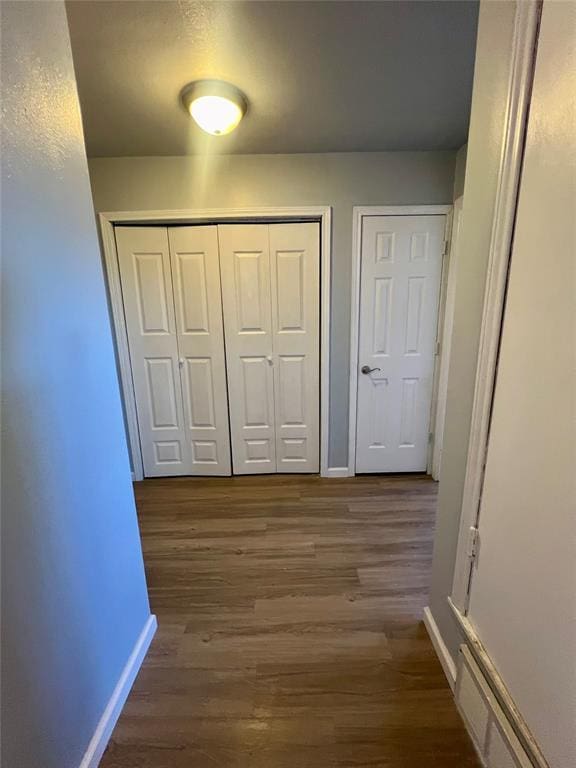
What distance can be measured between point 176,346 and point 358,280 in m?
1.43

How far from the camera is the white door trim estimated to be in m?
0.87

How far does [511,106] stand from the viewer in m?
0.91

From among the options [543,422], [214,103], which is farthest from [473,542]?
[214,103]

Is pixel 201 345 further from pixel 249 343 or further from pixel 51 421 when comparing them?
pixel 51 421

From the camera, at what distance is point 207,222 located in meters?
2.57

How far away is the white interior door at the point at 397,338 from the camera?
8.36ft

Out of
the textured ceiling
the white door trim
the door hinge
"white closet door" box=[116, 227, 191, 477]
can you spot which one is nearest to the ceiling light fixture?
the textured ceiling

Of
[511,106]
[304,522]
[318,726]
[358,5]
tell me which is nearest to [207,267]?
[358,5]

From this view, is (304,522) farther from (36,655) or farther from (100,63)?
(100,63)

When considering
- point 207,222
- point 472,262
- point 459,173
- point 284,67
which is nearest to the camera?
point 472,262

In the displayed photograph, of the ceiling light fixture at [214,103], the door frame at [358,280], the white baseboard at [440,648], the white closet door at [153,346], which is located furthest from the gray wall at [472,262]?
the white closet door at [153,346]

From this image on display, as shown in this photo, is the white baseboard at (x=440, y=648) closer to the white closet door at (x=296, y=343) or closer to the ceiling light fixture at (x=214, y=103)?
the white closet door at (x=296, y=343)

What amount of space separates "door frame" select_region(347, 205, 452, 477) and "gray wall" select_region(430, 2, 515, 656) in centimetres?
138

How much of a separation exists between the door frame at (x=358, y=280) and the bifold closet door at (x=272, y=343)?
0.26m
